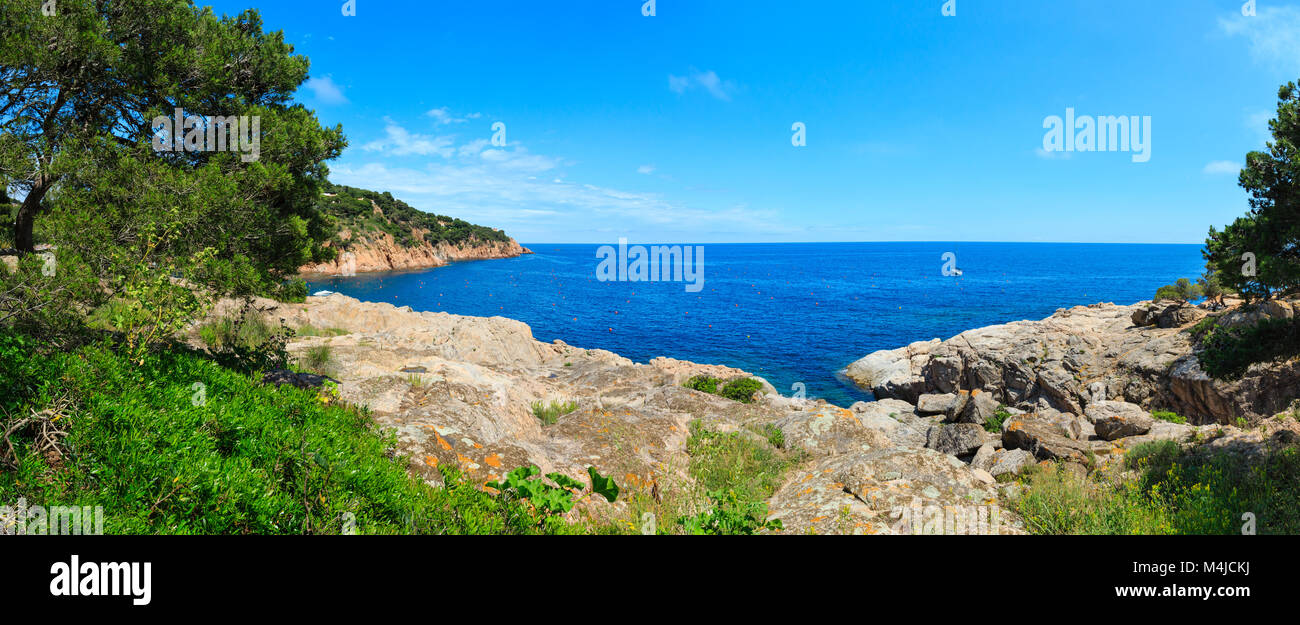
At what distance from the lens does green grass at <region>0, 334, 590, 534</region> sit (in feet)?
15.6

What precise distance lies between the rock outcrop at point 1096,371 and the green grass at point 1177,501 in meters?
15.1

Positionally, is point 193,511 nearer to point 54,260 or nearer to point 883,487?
point 54,260

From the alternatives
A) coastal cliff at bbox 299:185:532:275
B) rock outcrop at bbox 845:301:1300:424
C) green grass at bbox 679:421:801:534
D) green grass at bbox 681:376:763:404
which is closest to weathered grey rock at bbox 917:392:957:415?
rock outcrop at bbox 845:301:1300:424

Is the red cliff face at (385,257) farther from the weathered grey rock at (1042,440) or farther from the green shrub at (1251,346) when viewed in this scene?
the green shrub at (1251,346)

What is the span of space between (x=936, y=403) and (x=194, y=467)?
34.0 m

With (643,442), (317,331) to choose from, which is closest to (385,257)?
(317,331)

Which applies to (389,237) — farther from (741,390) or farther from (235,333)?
(741,390)

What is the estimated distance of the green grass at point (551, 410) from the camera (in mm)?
13781

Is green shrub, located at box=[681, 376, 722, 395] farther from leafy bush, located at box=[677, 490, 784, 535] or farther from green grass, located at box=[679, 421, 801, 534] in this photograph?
leafy bush, located at box=[677, 490, 784, 535]

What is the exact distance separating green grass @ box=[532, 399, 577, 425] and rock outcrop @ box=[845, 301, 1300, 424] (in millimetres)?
23757

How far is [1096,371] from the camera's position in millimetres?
28047

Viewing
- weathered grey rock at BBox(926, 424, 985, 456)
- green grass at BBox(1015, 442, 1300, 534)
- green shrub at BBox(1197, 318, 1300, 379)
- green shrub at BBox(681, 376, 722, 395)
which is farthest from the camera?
green shrub at BBox(681, 376, 722, 395)
